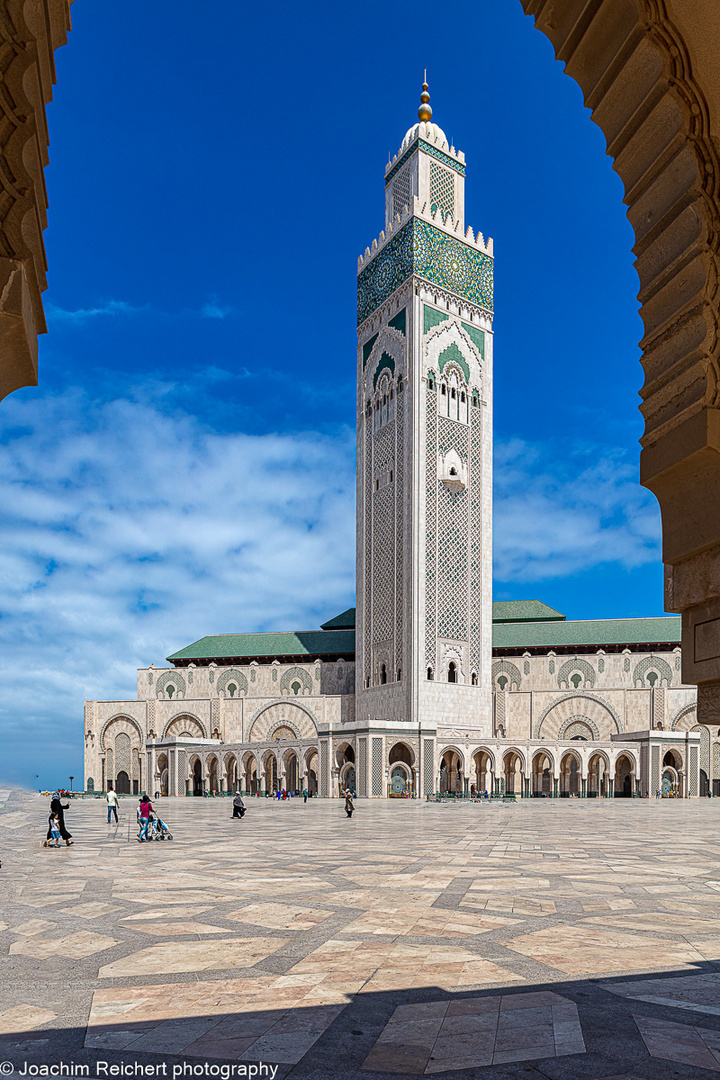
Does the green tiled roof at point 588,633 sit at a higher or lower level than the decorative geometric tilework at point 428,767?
higher

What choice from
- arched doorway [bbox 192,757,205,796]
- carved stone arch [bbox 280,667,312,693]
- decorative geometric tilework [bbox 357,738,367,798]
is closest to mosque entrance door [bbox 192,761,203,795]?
arched doorway [bbox 192,757,205,796]

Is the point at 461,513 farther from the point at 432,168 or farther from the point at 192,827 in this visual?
the point at 192,827

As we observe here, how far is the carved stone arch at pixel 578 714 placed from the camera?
4662 cm

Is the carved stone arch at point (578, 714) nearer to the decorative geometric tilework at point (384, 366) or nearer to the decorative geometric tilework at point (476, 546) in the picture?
the decorative geometric tilework at point (476, 546)

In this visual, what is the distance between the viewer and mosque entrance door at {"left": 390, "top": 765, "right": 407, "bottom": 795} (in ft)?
125

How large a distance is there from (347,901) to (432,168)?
4313 centimetres

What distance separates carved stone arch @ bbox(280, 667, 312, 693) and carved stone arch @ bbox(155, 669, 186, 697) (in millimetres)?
6188

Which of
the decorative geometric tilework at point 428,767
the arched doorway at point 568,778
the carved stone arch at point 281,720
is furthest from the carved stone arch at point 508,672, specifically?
the decorative geometric tilework at point 428,767

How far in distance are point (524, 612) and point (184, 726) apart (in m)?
20.9

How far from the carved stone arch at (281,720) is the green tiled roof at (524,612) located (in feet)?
43.7

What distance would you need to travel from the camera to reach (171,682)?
173 feet

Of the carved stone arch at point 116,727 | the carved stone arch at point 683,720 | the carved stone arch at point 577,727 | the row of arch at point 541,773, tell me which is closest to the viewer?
the row of arch at point 541,773

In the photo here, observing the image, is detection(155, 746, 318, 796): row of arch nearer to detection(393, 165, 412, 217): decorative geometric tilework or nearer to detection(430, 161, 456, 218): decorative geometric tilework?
detection(393, 165, 412, 217): decorative geometric tilework

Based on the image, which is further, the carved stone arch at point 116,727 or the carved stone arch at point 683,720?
the carved stone arch at point 116,727
